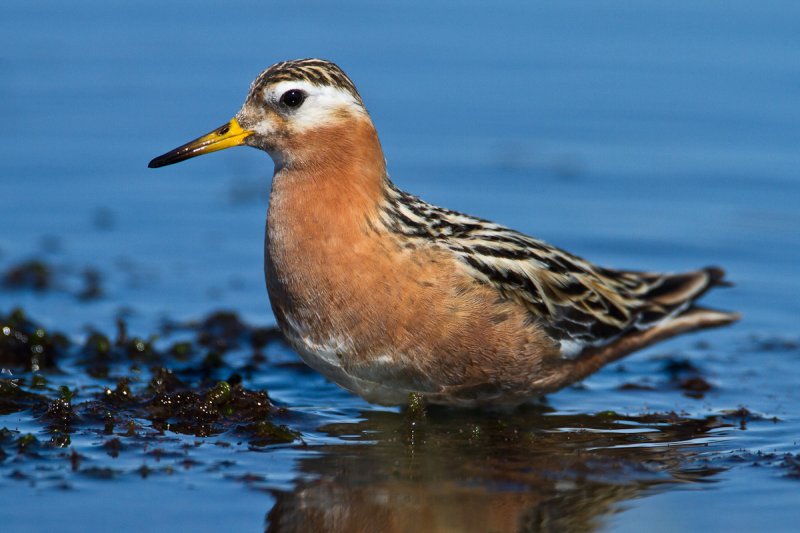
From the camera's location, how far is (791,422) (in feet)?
31.1

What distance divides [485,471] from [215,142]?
9.90ft

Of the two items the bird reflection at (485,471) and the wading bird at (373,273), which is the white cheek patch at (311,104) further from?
the bird reflection at (485,471)

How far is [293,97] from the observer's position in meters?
8.94

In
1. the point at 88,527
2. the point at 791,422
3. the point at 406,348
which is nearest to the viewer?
→ the point at 88,527

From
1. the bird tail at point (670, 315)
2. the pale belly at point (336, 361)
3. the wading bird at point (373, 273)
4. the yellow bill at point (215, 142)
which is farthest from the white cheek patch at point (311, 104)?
the bird tail at point (670, 315)

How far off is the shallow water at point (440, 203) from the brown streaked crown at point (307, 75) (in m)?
2.38

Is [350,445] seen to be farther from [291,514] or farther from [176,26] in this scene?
[176,26]

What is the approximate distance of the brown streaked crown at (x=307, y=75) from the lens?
8914 millimetres

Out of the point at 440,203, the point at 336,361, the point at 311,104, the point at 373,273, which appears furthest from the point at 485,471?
the point at 440,203

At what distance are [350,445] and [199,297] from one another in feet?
13.1

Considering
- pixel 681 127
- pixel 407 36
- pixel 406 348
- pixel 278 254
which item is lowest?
pixel 406 348

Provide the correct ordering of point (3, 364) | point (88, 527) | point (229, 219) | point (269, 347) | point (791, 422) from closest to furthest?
1. point (88, 527)
2. point (791, 422)
3. point (3, 364)
4. point (269, 347)
5. point (229, 219)

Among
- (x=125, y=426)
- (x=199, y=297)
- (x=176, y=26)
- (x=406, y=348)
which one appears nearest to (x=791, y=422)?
(x=406, y=348)

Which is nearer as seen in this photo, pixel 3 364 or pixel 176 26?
pixel 3 364
